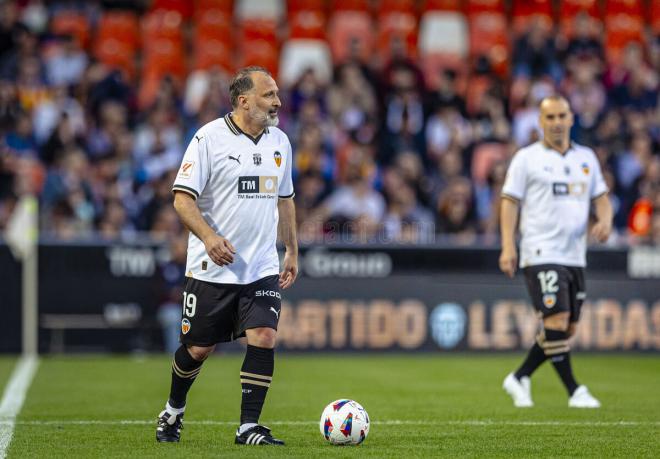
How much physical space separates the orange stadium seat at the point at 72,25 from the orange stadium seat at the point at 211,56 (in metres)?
1.95

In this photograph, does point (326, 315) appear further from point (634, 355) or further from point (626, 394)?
point (626, 394)

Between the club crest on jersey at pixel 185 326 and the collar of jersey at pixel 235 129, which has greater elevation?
the collar of jersey at pixel 235 129

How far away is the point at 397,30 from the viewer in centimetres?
2367

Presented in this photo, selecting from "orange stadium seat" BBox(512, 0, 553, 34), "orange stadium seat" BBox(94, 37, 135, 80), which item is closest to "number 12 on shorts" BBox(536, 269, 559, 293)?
"orange stadium seat" BBox(94, 37, 135, 80)

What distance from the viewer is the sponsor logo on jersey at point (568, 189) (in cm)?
1081

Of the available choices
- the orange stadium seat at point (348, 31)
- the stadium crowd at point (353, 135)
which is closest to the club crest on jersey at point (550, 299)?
the stadium crowd at point (353, 135)

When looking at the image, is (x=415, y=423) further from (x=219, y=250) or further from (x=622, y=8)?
(x=622, y=8)

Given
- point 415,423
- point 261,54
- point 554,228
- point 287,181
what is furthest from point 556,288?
point 261,54

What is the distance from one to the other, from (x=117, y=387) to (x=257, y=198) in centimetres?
522

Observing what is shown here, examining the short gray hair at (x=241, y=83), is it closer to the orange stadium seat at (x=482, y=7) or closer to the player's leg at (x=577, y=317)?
the player's leg at (x=577, y=317)

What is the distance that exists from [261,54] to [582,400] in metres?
13.6

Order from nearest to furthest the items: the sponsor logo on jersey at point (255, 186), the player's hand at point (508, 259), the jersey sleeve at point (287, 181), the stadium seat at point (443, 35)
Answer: the sponsor logo on jersey at point (255, 186) < the jersey sleeve at point (287, 181) < the player's hand at point (508, 259) < the stadium seat at point (443, 35)

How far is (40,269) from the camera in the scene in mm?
17016

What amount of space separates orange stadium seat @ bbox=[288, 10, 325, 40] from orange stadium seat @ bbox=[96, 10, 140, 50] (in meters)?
2.77
